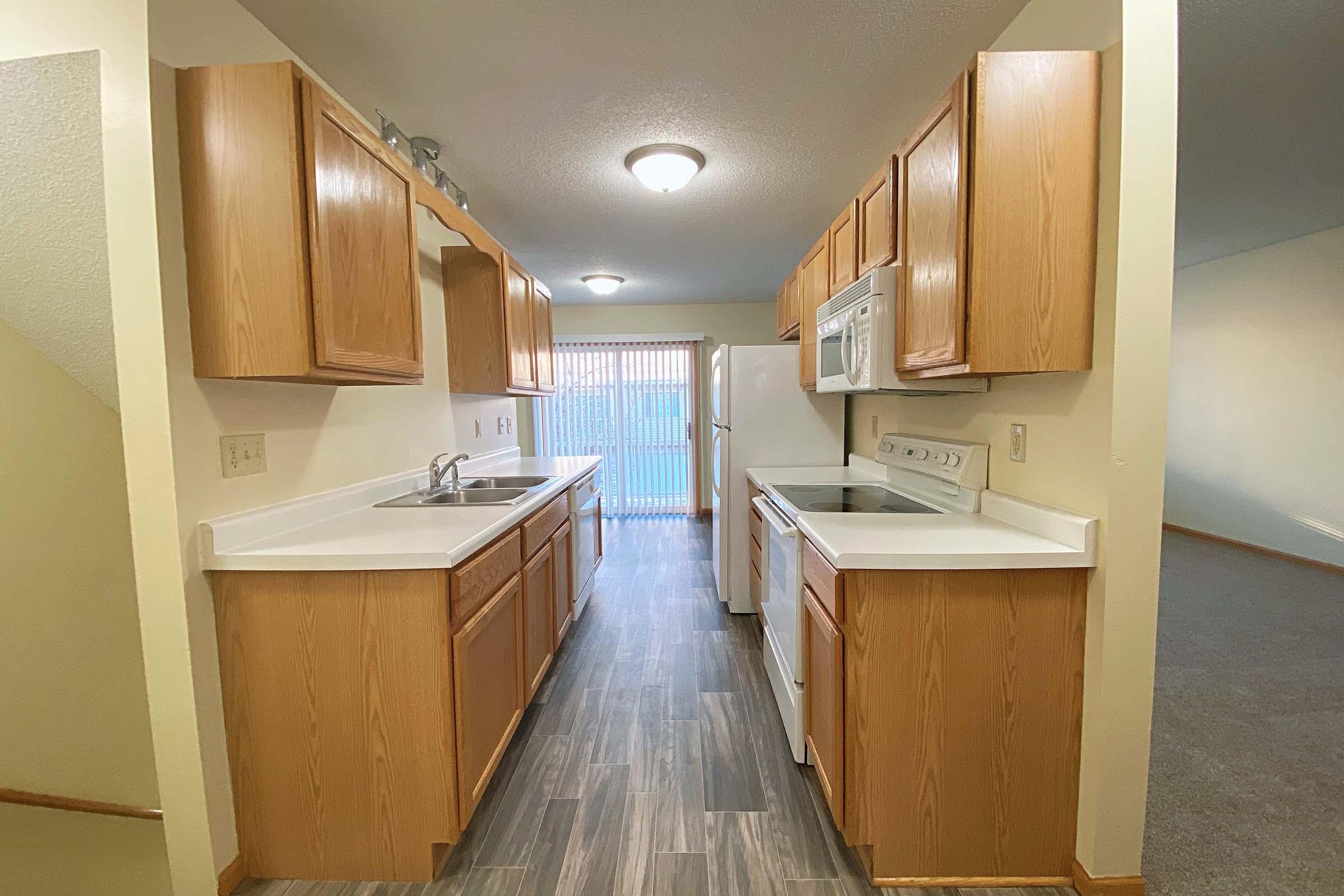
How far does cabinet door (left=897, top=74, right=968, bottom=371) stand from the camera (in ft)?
4.37

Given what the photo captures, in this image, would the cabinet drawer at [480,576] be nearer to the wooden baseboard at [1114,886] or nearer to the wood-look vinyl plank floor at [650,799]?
the wood-look vinyl plank floor at [650,799]

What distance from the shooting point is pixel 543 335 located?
353cm

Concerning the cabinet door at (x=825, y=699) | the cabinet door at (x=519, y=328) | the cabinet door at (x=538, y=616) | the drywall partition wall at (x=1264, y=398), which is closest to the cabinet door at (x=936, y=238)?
the cabinet door at (x=825, y=699)

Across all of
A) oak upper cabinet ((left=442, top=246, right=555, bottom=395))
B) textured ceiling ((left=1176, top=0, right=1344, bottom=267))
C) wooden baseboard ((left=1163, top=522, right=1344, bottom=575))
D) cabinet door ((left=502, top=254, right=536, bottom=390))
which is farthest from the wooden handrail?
wooden baseboard ((left=1163, top=522, right=1344, bottom=575))

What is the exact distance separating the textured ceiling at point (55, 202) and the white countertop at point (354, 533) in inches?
30.1

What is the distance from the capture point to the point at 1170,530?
5102mm

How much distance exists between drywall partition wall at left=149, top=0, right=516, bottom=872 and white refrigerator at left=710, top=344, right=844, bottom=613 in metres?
2.00

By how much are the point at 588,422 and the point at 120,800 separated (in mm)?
4565

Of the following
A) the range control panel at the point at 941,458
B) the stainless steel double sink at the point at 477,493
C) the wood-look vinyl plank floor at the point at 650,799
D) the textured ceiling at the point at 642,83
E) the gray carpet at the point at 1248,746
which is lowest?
the gray carpet at the point at 1248,746

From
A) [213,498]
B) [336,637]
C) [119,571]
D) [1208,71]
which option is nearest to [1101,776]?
[336,637]

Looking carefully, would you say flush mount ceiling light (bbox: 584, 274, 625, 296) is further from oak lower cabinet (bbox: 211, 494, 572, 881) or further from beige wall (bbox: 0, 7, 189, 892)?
oak lower cabinet (bbox: 211, 494, 572, 881)

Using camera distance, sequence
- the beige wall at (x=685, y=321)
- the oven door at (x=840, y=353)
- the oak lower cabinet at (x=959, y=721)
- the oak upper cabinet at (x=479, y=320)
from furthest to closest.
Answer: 1. the beige wall at (x=685, y=321)
2. the oak upper cabinet at (x=479, y=320)
3. the oven door at (x=840, y=353)
4. the oak lower cabinet at (x=959, y=721)

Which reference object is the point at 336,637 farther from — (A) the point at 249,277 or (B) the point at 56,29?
(B) the point at 56,29

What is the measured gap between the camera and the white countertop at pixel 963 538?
1.29 meters
